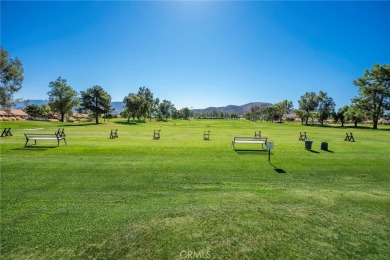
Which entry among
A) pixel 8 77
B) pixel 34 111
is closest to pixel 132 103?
pixel 8 77

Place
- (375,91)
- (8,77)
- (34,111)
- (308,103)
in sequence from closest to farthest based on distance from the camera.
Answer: (8,77) < (375,91) < (308,103) < (34,111)

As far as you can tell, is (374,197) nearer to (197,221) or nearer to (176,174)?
(197,221)

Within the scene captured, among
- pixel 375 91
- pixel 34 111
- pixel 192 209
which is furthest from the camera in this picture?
pixel 34 111

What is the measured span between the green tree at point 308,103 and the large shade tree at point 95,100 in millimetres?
96945

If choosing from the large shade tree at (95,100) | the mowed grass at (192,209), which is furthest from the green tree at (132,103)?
the mowed grass at (192,209)

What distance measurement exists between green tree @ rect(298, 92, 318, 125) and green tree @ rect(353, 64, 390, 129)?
36.4 metres

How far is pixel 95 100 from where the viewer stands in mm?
77875

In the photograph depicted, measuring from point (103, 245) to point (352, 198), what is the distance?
30.7ft

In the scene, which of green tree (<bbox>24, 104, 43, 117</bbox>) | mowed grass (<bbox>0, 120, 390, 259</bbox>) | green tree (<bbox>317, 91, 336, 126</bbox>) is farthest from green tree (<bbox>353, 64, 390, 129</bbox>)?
green tree (<bbox>24, 104, 43, 117</bbox>)

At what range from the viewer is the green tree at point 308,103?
114 m

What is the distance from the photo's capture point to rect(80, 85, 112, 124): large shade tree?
76.8 meters

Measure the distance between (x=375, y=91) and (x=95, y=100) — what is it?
316ft

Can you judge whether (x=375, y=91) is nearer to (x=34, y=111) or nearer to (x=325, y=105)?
(x=325, y=105)

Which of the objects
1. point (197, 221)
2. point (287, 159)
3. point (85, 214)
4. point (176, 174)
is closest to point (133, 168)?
point (176, 174)
